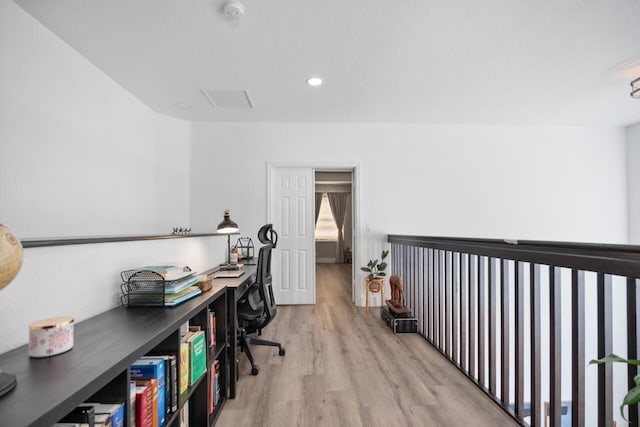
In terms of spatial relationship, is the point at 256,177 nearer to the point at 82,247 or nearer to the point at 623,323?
the point at 82,247

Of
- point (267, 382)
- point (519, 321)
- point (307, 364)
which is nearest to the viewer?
point (519, 321)

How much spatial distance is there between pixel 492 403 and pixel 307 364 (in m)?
1.28

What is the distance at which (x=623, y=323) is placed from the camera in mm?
3742

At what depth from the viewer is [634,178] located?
13.4 ft

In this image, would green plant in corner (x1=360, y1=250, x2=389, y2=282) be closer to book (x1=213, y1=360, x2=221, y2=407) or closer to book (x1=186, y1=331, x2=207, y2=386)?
book (x1=213, y1=360, x2=221, y2=407)

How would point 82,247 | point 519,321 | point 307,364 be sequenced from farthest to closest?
point 307,364, point 519,321, point 82,247

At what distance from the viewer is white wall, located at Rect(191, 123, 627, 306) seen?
396cm

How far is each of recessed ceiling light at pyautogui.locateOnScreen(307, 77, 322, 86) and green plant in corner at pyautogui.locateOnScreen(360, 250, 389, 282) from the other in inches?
88.2

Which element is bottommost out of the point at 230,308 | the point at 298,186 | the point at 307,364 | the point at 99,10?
the point at 307,364

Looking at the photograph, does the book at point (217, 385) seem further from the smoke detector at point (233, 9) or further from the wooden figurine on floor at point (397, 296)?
the smoke detector at point (233, 9)

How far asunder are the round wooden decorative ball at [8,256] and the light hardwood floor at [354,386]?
4.71 ft

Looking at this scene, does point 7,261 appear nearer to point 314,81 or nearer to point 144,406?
point 144,406

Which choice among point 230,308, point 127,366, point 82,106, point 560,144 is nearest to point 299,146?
point 82,106

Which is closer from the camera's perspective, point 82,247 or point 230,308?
point 82,247
